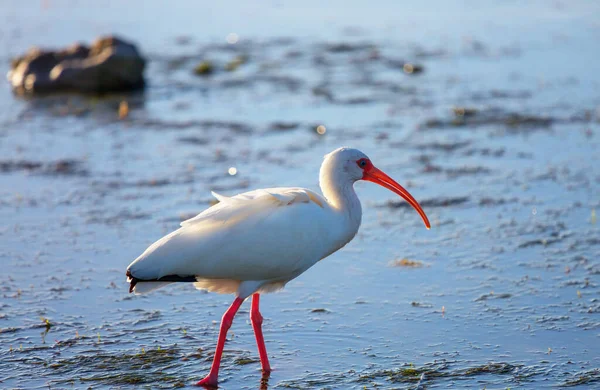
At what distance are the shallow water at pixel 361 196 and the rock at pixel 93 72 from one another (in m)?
0.51

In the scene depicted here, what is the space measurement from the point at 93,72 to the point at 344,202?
9.68 meters

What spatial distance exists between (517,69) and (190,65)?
5761 millimetres

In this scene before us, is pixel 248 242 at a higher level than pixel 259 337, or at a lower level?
higher

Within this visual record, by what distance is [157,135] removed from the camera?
1262 centimetres

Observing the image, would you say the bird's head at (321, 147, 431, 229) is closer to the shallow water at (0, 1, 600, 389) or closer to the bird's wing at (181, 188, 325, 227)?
the bird's wing at (181, 188, 325, 227)

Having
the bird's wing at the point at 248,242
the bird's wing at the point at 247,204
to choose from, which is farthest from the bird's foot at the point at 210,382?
the bird's wing at the point at 247,204

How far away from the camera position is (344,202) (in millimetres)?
6359

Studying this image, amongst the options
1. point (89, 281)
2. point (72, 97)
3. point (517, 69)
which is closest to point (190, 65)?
point (72, 97)

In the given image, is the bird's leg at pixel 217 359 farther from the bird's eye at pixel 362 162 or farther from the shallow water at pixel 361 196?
the bird's eye at pixel 362 162

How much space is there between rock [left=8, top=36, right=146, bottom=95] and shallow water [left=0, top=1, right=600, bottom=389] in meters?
0.51

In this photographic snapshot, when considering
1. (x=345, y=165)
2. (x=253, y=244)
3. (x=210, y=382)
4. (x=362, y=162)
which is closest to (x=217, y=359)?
(x=210, y=382)

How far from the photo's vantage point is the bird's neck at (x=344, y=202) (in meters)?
6.31

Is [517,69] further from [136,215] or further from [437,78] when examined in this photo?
[136,215]

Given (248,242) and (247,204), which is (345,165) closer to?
(247,204)
